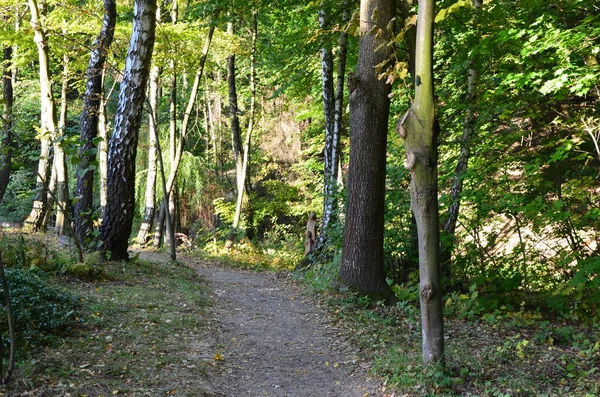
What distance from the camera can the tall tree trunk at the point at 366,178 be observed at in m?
8.16

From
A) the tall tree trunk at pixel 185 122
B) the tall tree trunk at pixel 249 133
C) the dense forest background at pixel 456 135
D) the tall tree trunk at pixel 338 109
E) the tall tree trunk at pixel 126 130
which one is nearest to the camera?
the dense forest background at pixel 456 135

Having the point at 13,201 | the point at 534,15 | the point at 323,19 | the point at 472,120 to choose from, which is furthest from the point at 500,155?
the point at 13,201

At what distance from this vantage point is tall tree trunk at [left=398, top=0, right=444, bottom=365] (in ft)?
15.4

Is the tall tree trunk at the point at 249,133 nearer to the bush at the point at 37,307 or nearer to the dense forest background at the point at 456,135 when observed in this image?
the dense forest background at the point at 456,135

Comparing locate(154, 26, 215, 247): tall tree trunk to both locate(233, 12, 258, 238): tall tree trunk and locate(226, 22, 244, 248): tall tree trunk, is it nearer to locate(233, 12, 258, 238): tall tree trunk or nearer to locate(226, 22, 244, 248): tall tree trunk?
locate(226, 22, 244, 248): tall tree trunk

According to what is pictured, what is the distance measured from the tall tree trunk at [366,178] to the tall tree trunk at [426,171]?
10.6 ft

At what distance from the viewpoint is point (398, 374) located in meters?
5.16

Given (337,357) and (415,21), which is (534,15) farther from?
(337,357)

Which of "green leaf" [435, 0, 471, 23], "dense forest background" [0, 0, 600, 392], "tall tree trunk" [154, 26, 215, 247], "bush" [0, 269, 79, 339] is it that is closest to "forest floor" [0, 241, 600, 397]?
"bush" [0, 269, 79, 339]

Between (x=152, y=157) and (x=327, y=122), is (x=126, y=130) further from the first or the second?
(x=152, y=157)

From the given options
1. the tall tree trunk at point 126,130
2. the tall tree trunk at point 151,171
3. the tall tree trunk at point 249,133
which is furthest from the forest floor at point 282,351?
the tall tree trunk at point 249,133

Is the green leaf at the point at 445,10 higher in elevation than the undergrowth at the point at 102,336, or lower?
higher

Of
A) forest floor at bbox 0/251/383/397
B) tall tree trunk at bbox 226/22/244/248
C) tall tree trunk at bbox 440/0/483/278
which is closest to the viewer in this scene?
forest floor at bbox 0/251/383/397

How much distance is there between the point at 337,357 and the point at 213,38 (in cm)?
1317
